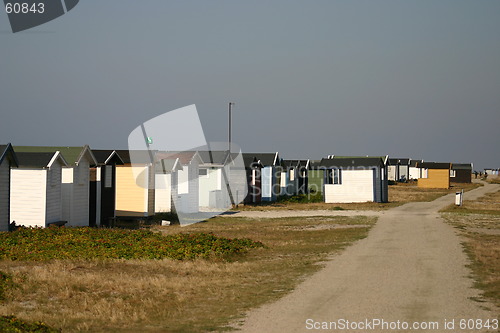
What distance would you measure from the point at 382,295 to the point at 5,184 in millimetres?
18158

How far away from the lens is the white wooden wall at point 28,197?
2809cm

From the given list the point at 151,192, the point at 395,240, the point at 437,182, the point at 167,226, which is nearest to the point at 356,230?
the point at 395,240

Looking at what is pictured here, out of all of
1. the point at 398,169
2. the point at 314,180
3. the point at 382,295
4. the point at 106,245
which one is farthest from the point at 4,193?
the point at 398,169

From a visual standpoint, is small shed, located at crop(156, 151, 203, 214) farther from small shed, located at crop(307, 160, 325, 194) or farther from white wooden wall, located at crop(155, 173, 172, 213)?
small shed, located at crop(307, 160, 325, 194)

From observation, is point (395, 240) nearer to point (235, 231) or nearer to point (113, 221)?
point (235, 231)

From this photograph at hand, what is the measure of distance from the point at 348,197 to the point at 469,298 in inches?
1807

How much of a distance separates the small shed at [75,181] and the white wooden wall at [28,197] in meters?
2.14

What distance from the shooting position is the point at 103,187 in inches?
1328

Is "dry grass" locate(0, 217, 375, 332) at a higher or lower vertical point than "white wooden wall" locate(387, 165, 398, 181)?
lower

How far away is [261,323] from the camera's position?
11.2 meters

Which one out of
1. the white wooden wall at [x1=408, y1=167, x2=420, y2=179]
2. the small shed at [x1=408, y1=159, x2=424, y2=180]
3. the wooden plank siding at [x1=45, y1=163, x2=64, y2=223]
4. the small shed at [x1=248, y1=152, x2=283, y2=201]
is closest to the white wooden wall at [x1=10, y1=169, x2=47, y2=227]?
the wooden plank siding at [x1=45, y1=163, x2=64, y2=223]

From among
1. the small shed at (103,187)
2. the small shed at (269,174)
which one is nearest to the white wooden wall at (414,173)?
the small shed at (269,174)

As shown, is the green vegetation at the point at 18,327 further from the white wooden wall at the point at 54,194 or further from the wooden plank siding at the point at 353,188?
the wooden plank siding at the point at 353,188

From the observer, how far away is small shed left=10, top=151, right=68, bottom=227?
28078mm
